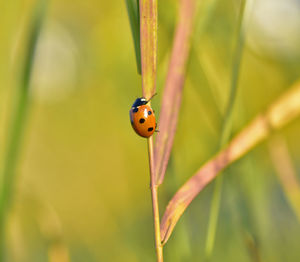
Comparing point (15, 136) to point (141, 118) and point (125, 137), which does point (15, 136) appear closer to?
point (141, 118)

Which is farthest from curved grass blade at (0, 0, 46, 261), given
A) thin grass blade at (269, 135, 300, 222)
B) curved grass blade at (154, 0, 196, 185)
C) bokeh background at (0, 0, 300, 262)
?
thin grass blade at (269, 135, 300, 222)

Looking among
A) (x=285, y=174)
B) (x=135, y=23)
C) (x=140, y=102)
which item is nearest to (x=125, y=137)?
(x=285, y=174)

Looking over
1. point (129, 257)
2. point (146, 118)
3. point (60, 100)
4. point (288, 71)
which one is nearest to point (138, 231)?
point (129, 257)

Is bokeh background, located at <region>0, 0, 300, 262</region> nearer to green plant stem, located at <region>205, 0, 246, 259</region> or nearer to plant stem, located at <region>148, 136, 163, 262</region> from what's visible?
green plant stem, located at <region>205, 0, 246, 259</region>

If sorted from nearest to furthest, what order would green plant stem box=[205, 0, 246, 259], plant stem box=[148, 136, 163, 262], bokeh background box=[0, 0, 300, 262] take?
plant stem box=[148, 136, 163, 262], green plant stem box=[205, 0, 246, 259], bokeh background box=[0, 0, 300, 262]

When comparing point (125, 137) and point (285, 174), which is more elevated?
point (125, 137)

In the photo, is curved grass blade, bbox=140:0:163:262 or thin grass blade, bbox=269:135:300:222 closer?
curved grass blade, bbox=140:0:163:262

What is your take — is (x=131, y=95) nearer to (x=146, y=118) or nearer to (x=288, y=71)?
(x=288, y=71)
